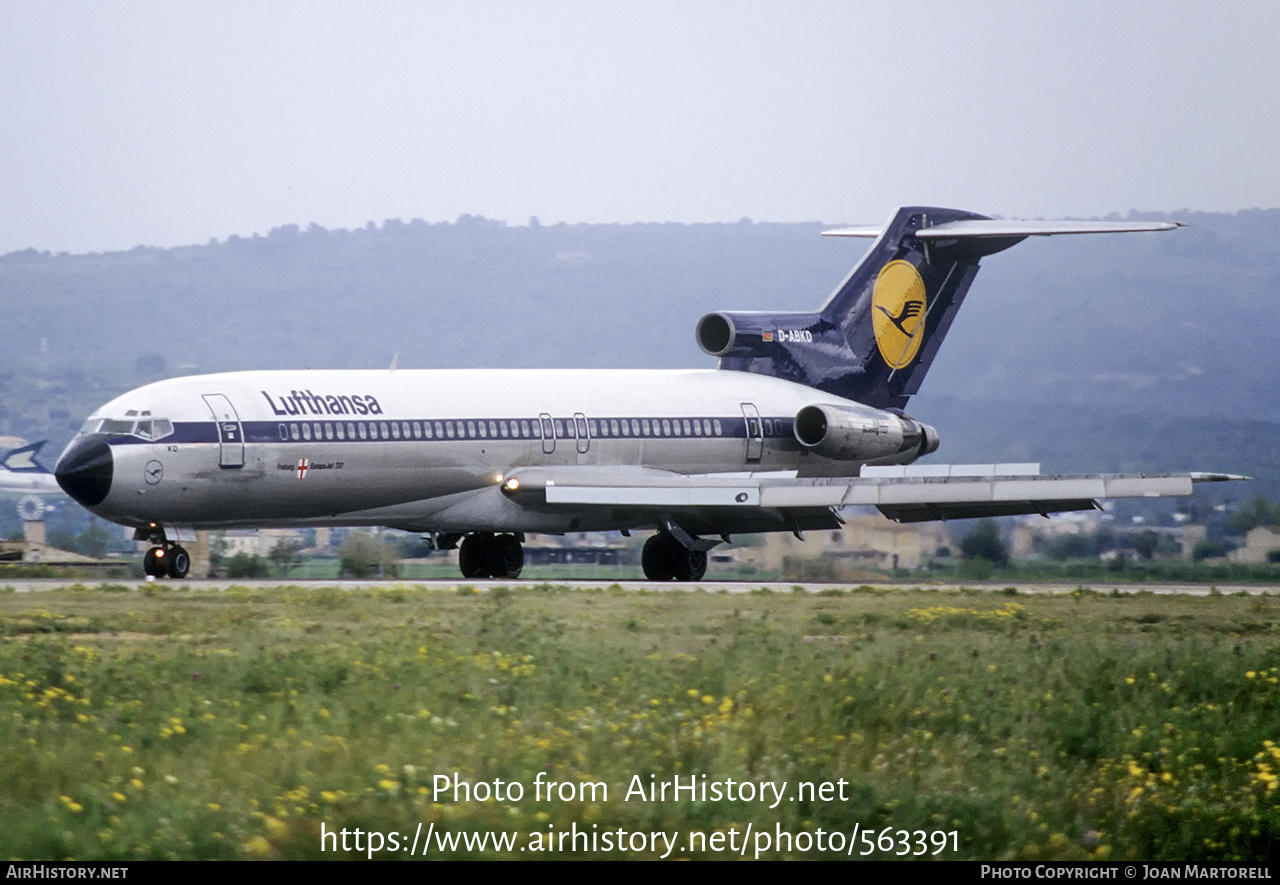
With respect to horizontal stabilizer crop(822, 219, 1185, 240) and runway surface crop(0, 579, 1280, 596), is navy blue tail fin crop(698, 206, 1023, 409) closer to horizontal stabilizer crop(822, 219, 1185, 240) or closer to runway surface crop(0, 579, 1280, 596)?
horizontal stabilizer crop(822, 219, 1185, 240)

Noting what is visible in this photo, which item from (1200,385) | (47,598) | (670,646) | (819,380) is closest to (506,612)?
(670,646)

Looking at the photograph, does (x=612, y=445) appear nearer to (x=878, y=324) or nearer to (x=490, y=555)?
(x=490, y=555)

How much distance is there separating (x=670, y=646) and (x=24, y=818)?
981cm

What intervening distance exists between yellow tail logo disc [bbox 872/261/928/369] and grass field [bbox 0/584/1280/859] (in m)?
19.8

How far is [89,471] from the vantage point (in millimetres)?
32531

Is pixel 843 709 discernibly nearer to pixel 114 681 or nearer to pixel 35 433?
pixel 114 681

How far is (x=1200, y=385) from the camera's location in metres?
115

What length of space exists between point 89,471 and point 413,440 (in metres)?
5.71

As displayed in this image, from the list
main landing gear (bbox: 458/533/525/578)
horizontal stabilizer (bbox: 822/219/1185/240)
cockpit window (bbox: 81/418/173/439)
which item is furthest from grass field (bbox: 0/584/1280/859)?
horizontal stabilizer (bbox: 822/219/1185/240)

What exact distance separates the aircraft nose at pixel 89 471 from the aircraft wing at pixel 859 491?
24.4 feet

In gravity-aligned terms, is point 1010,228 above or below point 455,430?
above

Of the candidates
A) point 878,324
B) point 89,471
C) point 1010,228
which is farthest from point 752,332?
point 89,471

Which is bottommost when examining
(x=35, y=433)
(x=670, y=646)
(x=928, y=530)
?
(x=35, y=433)

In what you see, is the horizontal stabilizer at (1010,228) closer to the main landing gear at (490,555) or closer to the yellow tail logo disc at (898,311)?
the yellow tail logo disc at (898,311)
